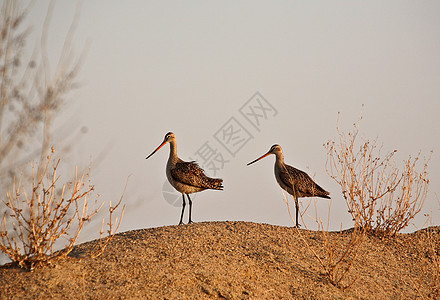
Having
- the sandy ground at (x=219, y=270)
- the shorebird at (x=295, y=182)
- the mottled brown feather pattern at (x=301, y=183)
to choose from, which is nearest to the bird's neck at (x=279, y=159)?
the shorebird at (x=295, y=182)

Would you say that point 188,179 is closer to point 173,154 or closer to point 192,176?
point 192,176

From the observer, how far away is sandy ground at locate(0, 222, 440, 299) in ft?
21.0

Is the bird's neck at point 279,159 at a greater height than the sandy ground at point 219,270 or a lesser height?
greater

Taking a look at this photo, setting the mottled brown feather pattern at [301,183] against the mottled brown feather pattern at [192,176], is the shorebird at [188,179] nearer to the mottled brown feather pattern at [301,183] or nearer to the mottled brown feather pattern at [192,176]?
the mottled brown feather pattern at [192,176]

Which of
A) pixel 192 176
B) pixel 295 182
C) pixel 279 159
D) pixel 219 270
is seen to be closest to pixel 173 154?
pixel 192 176

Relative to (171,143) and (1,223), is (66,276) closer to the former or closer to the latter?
(1,223)

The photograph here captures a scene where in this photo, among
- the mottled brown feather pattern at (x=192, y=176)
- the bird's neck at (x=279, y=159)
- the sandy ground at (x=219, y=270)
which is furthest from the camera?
the bird's neck at (x=279, y=159)

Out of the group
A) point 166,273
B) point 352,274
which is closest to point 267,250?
point 352,274

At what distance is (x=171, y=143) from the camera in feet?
36.9

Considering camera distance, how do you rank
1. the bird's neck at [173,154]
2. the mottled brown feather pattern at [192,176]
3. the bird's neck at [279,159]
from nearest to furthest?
the mottled brown feather pattern at [192,176] < the bird's neck at [173,154] < the bird's neck at [279,159]

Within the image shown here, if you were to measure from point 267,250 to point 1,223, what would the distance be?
Result: 12.5 feet

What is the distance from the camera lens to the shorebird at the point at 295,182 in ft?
34.2

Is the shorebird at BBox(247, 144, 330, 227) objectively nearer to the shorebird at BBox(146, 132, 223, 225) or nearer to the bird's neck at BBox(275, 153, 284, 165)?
the bird's neck at BBox(275, 153, 284, 165)

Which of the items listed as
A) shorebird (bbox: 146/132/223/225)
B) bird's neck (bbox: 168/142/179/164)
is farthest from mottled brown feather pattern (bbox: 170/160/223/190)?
bird's neck (bbox: 168/142/179/164)
